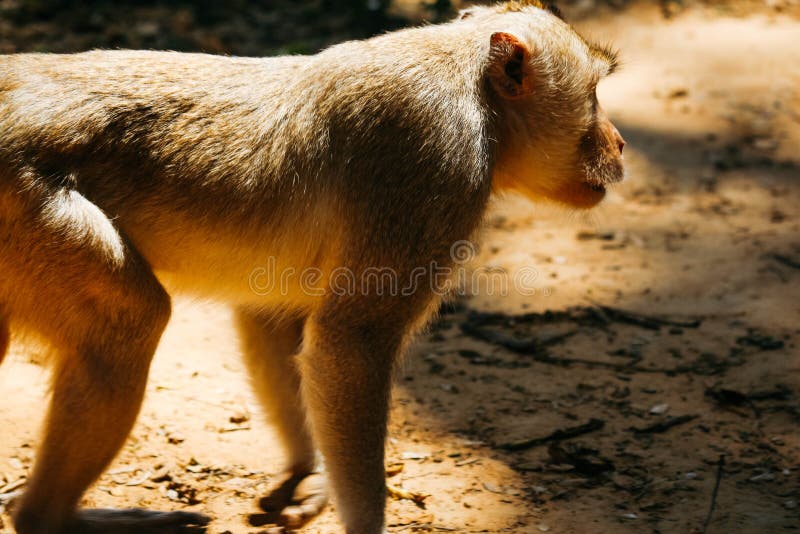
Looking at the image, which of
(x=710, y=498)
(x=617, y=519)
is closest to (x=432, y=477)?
(x=617, y=519)

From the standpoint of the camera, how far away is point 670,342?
535cm

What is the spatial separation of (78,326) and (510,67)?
2.02 meters

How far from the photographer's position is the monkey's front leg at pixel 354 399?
144 inches

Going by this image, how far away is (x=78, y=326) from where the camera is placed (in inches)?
133

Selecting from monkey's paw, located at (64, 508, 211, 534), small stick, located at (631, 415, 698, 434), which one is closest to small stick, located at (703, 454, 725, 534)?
small stick, located at (631, 415, 698, 434)

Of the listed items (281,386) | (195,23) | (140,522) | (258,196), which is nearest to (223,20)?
(195,23)

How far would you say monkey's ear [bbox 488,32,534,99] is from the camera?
151 inches

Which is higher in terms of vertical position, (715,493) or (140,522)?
(140,522)

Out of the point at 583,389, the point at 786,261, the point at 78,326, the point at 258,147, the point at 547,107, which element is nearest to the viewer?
the point at 78,326

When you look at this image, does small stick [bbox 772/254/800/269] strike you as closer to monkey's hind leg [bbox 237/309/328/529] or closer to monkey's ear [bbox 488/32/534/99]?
monkey's ear [bbox 488/32/534/99]

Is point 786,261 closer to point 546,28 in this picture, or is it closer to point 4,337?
point 546,28

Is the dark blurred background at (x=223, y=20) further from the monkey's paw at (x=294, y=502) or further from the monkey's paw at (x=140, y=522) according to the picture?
the monkey's paw at (x=140, y=522)

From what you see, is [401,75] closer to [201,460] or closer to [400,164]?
[400,164]

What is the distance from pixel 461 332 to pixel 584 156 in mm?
1747
